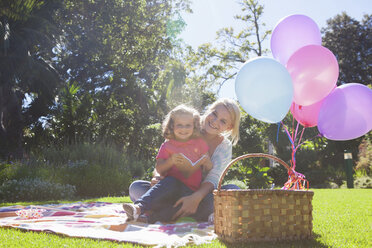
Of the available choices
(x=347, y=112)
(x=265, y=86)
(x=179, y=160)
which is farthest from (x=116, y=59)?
(x=347, y=112)

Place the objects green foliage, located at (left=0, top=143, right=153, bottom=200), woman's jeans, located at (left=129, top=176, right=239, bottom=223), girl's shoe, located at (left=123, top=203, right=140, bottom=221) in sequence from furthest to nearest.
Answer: green foliage, located at (left=0, top=143, right=153, bottom=200), woman's jeans, located at (left=129, top=176, right=239, bottom=223), girl's shoe, located at (left=123, top=203, right=140, bottom=221)

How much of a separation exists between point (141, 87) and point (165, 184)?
1443 cm

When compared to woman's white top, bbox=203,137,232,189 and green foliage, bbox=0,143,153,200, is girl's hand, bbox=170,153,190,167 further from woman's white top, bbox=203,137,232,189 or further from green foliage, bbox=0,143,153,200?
green foliage, bbox=0,143,153,200

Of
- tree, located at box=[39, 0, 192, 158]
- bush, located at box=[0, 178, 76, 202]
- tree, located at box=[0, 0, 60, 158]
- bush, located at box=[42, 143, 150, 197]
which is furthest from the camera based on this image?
tree, located at box=[39, 0, 192, 158]

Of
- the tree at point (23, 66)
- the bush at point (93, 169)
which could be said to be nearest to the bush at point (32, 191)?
the bush at point (93, 169)

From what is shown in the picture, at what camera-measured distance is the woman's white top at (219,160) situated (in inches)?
115

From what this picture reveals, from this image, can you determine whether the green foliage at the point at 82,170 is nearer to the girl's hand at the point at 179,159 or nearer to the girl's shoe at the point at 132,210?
the girl's shoe at the point at 132,210

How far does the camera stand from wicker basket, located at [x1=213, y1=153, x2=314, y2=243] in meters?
1.94

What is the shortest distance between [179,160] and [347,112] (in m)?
1.47

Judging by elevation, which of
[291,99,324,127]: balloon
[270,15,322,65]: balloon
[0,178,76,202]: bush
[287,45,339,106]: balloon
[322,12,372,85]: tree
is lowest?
[0,178,76,202]: bush

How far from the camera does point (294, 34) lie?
3.14 metres

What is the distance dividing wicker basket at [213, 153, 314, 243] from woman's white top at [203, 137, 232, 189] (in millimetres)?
821

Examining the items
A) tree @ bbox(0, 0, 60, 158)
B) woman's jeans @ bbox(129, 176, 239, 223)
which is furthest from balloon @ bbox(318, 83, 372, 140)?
tree @ bbox(0, 0, 60, 158)

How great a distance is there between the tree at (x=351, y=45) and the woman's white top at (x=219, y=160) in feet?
63.4
